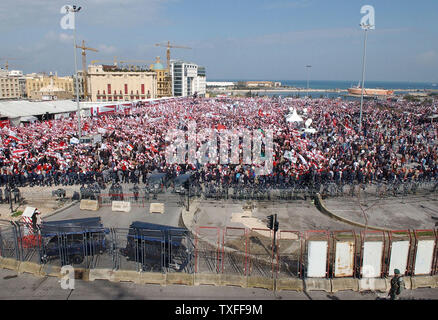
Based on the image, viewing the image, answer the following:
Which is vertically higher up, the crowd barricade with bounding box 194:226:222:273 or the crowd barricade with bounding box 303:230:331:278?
the crowd barricade with bounding box 303:230:331:278

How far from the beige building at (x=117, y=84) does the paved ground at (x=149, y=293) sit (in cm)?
11345

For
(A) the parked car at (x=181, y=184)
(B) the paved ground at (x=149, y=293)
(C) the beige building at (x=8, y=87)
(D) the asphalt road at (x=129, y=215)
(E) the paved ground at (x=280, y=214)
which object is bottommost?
(D) the asphalt road at (x=129, y=215)

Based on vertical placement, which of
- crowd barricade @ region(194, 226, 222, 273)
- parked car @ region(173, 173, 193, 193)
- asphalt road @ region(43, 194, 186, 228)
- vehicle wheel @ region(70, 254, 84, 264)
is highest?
parked car @ region(173, 173, 193, 193)

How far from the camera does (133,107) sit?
189 feet

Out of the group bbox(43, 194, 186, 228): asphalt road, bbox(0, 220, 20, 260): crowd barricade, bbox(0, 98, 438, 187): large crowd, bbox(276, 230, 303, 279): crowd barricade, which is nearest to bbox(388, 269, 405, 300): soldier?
bbox(276, 230, 303, 279): crowd barricade

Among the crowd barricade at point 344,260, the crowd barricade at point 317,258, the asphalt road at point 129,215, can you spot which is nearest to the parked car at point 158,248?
the crowd barricade at point 317,258

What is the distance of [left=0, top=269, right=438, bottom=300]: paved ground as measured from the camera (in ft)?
30.8

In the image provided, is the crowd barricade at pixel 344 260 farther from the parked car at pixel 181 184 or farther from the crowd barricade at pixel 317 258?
the parked car at pixel 181 184

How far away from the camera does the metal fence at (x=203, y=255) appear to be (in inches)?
388

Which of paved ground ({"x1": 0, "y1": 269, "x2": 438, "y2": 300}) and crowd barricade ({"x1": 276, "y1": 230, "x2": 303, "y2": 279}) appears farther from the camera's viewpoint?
crowd barricade ({"x1": 276, "y1": 230, "x2": 303, "y2": 279})

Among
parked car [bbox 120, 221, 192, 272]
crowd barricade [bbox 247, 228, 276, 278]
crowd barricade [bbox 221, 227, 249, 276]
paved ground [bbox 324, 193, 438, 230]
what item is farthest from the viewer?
paved ground [bbox 324, 193, 438, 230]

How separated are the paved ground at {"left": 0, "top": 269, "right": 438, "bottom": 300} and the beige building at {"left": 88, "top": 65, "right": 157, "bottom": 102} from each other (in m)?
113

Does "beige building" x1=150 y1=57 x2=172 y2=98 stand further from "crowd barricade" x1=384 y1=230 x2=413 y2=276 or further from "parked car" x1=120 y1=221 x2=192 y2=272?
"crowd barricade" x1=384 y1=230 x2=413 y2=276

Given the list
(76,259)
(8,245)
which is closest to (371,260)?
(76,259)
